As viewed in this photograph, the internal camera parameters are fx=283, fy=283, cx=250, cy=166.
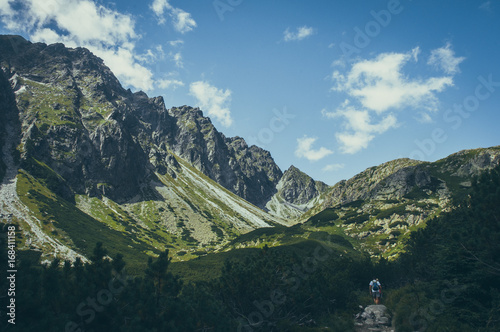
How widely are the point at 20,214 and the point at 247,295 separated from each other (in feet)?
384

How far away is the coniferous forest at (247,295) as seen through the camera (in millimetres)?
18797

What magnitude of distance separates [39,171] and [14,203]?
47.0 metres

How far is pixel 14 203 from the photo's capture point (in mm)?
113188

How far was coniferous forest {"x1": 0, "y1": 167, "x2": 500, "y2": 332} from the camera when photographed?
18.8 m

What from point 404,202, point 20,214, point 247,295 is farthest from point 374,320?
point 404,202

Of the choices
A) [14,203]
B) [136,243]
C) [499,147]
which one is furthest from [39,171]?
[499,147]

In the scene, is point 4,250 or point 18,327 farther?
point 4,250

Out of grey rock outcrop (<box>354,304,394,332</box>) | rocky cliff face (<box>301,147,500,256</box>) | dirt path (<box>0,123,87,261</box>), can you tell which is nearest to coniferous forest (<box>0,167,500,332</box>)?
grey rock outcrop (<box>354,304,394,332</box>)

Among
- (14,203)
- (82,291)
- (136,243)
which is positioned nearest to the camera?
(82,291)

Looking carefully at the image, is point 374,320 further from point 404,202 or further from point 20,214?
point 404,202

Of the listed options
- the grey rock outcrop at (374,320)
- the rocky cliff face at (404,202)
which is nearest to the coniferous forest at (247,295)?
the grey rock outcrop at (374,320)

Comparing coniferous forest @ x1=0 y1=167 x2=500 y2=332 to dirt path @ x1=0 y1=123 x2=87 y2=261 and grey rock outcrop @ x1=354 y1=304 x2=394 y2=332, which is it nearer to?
grey rock outcrop @ x1=354 y1=304 x2=394 y2=332

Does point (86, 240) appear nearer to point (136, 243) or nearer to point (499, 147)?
point (136, 243)

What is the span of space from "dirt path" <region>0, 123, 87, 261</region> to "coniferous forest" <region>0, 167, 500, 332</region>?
77.4 m
